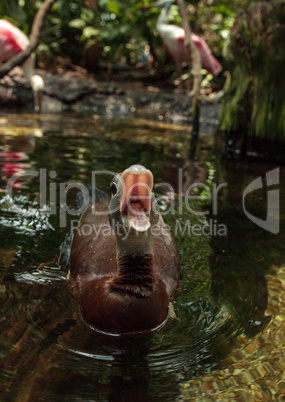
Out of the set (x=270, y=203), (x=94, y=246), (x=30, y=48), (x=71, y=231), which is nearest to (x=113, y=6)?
(x=30, y=48)

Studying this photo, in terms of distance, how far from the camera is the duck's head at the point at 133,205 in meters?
1.75

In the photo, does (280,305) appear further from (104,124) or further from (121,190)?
(104,124)

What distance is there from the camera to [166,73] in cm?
1357

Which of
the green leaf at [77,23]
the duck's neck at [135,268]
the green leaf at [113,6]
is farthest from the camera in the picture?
the green leaf at [77,23]

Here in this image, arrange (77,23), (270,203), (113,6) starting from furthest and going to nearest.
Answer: (77,23) → (113,6) → (270,203)

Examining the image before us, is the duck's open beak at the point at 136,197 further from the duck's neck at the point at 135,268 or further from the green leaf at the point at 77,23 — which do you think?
the green leaf at the point at 77,23

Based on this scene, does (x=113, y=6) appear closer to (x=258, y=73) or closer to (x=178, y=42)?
(x=178, y=42)

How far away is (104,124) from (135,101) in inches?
128

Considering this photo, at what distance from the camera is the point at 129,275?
215 cm

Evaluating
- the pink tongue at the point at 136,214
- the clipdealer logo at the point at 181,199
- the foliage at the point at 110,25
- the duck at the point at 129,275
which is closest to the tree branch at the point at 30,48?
the clipdealer logo at the point at 181,199

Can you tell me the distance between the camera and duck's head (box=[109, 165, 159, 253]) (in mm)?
1747

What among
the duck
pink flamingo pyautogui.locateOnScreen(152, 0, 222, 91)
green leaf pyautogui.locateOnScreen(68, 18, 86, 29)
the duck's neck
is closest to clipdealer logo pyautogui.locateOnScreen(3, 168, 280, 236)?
the duck

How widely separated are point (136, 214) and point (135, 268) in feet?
1.29

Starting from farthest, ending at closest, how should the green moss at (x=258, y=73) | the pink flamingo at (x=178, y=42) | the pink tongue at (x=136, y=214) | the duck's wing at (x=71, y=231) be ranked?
the pink flamingo at (x=178, y=42), the green moss at (x=258, y=73), the duck's wing at (x=71, y=231), the pink tongue at (x=136, y=214)
